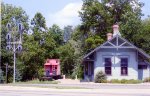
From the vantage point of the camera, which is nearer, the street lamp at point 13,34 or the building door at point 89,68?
the building door at point 89,68

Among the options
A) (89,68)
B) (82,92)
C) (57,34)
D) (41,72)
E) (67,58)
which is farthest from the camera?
(57,34)

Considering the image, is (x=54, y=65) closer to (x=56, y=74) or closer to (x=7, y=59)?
(x=56, y=74)

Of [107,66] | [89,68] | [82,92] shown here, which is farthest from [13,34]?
[82,92]

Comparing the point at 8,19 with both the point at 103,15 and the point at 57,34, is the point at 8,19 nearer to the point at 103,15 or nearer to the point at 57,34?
the point at 57,34

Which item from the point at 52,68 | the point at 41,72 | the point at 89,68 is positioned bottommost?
the point at 41,72

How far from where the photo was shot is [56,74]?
59250 millimetres

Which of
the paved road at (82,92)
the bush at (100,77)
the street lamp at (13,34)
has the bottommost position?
the paved road at (82,92)

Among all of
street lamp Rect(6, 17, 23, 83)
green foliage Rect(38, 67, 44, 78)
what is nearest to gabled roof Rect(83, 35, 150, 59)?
street lamp Rect(6, 17, 23, 83)

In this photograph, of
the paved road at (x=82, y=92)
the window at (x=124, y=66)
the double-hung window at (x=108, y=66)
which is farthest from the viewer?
the double-hung window at (x=108, y=66)

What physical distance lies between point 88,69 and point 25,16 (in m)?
23.7

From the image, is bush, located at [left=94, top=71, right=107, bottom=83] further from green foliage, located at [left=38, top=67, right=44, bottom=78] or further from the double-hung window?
green foliage, located at [left=38, top=67, right=44, bottom=78]

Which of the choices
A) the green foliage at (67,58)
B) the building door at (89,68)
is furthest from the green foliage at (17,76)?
the green foliage at (67,58)

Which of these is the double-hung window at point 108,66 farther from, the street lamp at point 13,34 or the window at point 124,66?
the street lamp at point 13,34

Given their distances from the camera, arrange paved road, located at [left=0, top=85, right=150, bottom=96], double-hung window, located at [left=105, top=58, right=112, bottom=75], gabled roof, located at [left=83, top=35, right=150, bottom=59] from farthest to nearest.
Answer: double-hung window, located at [left=105, top=58, right=112, bottom=75], gabled roof, located at [left=83, top=35, right=150, bottom=59], paved road, located at [left=0, top=85, right=150, bottom=96]
